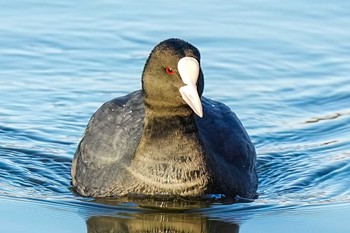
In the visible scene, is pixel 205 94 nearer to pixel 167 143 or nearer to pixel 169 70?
pixel 167 143

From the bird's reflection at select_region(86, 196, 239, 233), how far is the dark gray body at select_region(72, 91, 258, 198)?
10 centimetres

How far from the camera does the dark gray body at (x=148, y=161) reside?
973 centimetres

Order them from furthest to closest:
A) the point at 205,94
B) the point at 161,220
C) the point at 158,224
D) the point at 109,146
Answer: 1. the point at 205,94
2. the point at 109,146
3. the point at 161,220
4. the point at 158,224

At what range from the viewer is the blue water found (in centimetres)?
964

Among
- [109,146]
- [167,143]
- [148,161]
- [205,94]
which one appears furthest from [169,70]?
[205,94]

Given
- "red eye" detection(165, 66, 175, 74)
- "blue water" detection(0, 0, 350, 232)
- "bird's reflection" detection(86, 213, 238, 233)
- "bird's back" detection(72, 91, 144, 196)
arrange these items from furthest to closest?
→ 1. "bird's back" detection(72, 91, 144, 196)
2. "blue water" detection(0, 0, 350, 232)
3. "red eye" detection(165, 66, 175, 74)
4. "bird's reflection" detection(86, 213, 238, 233)

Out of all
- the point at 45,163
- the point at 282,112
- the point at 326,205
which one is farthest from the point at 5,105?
the point at 326,205

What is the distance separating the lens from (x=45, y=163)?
1127cm

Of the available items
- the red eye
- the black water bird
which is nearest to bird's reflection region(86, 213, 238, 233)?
Result: the black water bird

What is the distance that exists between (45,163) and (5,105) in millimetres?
1430

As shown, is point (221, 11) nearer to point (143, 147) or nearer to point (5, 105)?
point (5, 105)

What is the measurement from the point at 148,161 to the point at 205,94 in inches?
128

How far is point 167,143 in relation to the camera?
31.8ft

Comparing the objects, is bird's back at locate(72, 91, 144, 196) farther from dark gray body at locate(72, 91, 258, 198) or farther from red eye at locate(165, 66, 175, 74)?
red eye at locate(165, 66, 175, 74)
